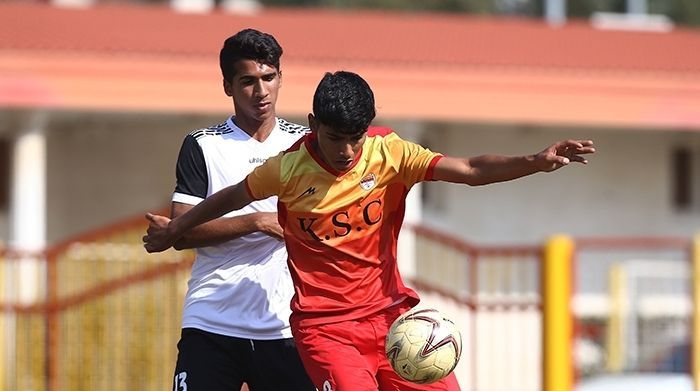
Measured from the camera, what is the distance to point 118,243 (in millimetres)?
13766

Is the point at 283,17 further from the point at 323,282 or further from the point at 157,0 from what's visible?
the point at 157,0

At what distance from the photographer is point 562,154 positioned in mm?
5426

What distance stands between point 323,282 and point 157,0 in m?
38.4

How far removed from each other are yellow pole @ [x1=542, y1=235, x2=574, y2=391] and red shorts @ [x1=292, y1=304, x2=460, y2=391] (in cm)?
588

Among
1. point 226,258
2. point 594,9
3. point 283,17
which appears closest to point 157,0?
point 594,9

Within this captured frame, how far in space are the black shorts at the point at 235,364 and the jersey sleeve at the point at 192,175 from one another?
22.2 inches

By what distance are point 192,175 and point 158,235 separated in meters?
0.31

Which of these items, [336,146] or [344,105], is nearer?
[344,105]

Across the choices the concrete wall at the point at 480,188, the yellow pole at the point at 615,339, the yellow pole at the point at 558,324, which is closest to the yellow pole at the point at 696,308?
the yellow pole at the point at 558,324

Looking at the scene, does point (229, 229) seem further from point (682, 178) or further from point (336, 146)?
point (682, 178)

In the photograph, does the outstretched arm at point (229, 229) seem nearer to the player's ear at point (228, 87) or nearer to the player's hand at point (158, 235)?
the player's hand at point (158, 235)

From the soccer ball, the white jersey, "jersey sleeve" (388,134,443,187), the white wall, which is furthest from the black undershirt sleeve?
the white wall

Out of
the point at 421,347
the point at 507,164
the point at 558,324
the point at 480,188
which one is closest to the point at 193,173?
the point at 421,347

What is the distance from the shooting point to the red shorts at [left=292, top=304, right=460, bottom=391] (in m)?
5.66
